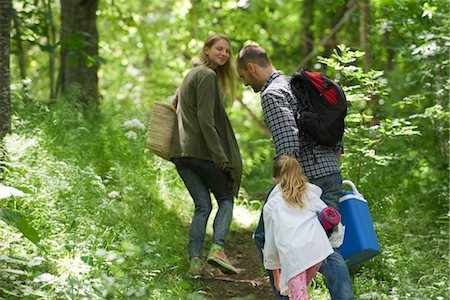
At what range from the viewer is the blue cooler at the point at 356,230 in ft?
15.6

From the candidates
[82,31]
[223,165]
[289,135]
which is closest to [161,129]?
[223,165]

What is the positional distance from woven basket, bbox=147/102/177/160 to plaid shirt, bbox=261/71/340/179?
1528mm

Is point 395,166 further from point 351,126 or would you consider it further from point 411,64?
point 351,126

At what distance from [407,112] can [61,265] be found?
21.5 ft

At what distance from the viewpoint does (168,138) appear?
19.9 ft

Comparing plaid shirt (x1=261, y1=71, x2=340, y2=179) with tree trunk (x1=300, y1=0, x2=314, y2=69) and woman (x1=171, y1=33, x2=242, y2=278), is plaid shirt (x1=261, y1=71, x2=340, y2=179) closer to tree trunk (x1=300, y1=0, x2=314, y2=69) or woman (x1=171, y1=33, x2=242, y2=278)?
woman (x1=171, y1=33, x2=242, y2=278)

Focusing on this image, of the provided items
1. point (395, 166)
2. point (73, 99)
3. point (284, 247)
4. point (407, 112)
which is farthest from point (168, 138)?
point (407, 112)

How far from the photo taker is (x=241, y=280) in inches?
238

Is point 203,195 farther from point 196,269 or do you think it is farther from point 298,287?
point 298,287

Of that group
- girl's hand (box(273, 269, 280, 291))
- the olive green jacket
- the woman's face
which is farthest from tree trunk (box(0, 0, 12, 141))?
girl's hand (box(273, 269, 280, 291))

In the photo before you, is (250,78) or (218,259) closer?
(250,78)

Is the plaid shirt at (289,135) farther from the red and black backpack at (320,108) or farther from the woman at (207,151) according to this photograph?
the woman at (207,151)

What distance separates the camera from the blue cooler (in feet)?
15.6

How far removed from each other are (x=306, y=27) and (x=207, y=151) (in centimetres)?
1136
